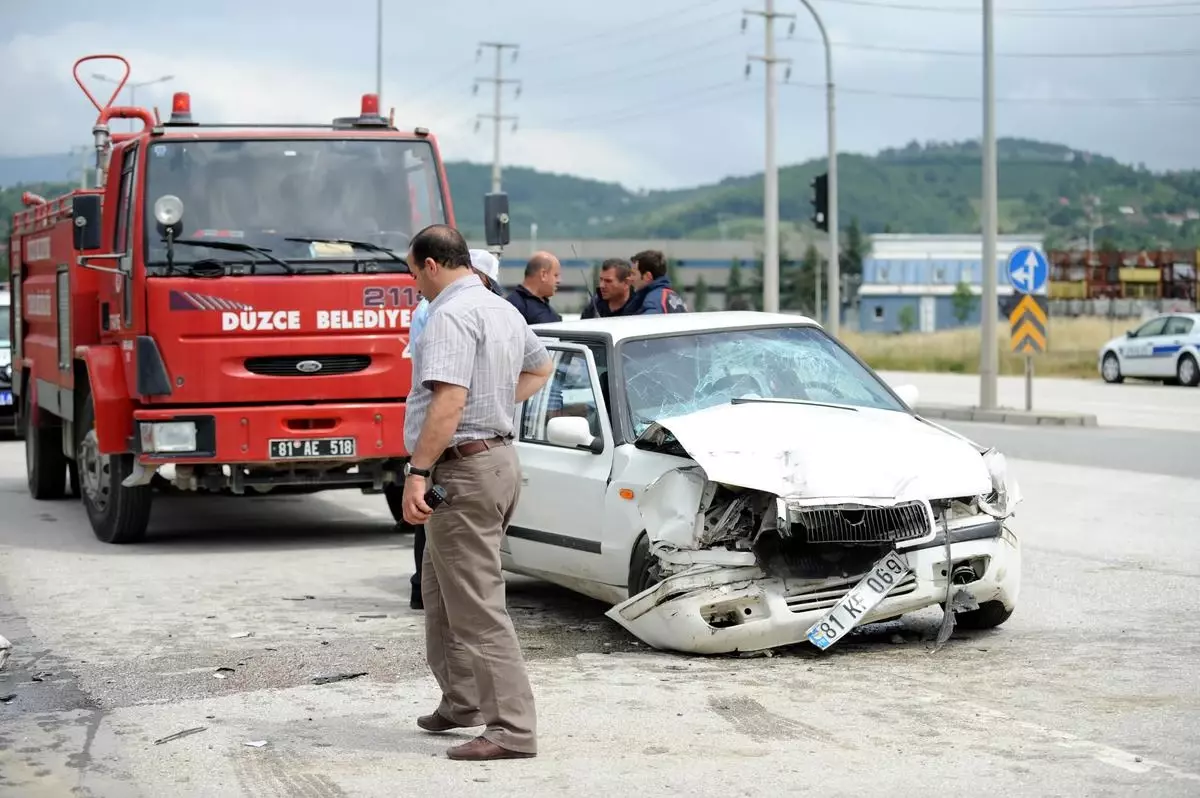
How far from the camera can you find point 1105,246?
486 ft

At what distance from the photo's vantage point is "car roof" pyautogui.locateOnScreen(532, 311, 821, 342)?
8.98m

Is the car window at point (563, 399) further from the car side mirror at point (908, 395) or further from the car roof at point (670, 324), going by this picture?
the car side mirror at point (908, 395)

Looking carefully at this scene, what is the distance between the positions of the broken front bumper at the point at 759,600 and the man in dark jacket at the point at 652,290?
4.24m

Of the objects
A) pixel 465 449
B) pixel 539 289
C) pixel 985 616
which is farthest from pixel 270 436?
pixel 465 449

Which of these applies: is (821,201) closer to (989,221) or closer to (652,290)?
(989,221)

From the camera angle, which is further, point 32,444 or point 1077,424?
point 1077,424

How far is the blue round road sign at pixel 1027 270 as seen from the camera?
24875 mm

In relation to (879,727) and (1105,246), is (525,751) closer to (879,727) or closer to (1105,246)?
(879,727)

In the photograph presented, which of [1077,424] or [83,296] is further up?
[83,296]

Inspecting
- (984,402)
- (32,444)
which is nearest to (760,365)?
(32,444)

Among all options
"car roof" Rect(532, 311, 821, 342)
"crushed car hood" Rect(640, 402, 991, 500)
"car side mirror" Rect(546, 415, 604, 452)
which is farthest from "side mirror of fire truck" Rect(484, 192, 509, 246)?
"crushed car hood" Rect(640, 402, 991, 500)

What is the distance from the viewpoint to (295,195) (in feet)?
39.8

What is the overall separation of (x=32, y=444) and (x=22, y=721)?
9.30m

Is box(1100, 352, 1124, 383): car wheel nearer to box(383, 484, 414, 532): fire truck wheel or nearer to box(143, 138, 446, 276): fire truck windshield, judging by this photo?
box(383, 484, 414, 532): fire truck wheel
